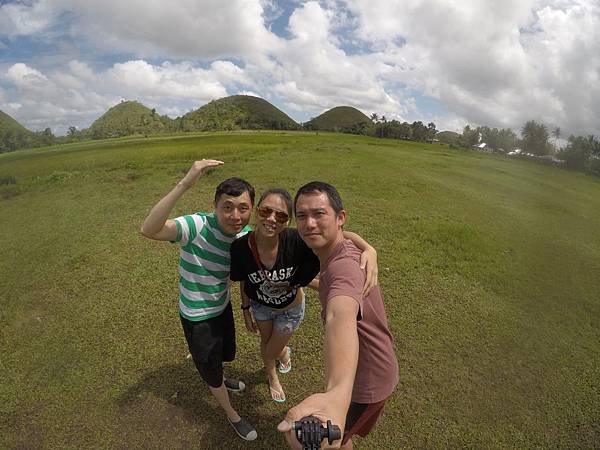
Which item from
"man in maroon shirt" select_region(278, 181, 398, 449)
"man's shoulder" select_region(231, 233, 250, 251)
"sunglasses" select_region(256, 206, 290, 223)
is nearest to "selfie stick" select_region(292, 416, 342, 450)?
"man in maroon shirt" select_region(278, 181, 398, 449)

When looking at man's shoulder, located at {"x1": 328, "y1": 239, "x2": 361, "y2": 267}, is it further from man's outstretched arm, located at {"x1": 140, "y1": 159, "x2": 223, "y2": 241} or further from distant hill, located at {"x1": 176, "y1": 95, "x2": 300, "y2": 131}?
distant hill, located at {"x1": 176, "y1": 95, "x2": 300, "y2": 131}

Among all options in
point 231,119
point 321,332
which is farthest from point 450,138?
point 321,332

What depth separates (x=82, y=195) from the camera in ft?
40.9

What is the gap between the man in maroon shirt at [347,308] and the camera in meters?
1.62

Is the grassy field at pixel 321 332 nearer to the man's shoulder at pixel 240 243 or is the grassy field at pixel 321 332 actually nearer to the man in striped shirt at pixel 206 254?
the man in striped shirt at pixel 206 254

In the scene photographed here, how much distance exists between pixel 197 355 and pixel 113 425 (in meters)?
1.72

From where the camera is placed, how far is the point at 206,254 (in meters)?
2.61

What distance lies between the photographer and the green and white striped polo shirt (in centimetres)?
257

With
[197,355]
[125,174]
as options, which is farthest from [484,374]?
[125,174]

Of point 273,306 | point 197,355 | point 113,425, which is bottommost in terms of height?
point 113,425

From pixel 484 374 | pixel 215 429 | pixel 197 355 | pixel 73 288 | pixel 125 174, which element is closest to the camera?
pixel 197 355

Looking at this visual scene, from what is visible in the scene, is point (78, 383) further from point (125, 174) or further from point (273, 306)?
point (125, 174)

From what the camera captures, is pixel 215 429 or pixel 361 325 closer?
pixel 361 325

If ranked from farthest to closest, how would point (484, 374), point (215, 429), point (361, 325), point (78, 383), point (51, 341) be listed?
point (51, 341)
point (484, 374)
point (78, 383)
point (215, 429)
point (361, 325)
